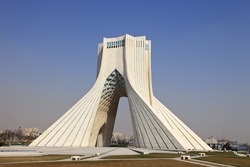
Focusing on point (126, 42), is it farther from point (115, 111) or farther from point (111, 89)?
point (115, 111)

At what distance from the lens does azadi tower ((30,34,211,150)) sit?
23453mm

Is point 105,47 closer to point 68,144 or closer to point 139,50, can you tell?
point 139,50

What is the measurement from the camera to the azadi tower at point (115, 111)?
23.5 m

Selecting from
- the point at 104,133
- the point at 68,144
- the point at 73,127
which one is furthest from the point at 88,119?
the point at 104,133

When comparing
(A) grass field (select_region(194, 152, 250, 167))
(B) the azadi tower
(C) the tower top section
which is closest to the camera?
(A) grass field (select_region(194, 152, 250, 167))

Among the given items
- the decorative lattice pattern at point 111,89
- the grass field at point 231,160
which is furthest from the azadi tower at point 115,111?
the grass field at point 231,160

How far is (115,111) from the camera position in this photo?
37781mm

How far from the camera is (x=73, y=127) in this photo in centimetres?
2616

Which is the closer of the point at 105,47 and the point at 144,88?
the point at 144,88

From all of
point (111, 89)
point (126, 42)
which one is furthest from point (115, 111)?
point (126, 42)

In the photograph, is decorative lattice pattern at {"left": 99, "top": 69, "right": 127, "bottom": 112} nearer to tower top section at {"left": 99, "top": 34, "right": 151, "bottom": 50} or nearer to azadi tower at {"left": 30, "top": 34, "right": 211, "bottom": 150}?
azadi tower at {"left": 30, "top": 34, "right": 211, "bottom": 150}

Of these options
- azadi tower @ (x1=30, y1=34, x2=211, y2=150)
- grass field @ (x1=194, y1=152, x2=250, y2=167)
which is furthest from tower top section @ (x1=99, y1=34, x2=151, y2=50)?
grass field @ (x1=194, y1=152, x2=250, y2=167)

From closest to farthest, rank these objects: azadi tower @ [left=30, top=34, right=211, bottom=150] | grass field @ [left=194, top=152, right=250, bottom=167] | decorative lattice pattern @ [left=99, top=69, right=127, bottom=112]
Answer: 1. grass field @ [left=194, top=152, right=250, bottom=167]
2. azadi tower @ [left=30, top=34, right=211, bottom=150]
3. decorative lattice pattern @ [left=99, top=69, right=127, bottom=112]

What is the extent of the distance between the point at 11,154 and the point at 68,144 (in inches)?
343
